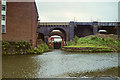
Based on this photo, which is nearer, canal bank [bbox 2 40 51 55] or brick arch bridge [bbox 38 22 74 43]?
canal bank [bbox 2 40 51 55]

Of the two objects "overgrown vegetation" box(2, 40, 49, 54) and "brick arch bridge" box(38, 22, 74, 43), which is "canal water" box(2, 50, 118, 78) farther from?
"brick arch bridge" box(38, 22, 74, 43)

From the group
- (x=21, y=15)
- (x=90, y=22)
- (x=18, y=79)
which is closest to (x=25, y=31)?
(x=21, y=15)

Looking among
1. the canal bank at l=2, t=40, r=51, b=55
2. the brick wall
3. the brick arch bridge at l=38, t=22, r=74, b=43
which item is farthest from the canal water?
the brick arch bridge at l=38, t=22, r=74, b=43

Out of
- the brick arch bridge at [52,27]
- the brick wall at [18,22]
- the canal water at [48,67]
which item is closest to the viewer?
the canal water at [48,67]

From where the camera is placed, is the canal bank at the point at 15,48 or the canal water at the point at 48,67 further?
the canal bank at the point at 15,48

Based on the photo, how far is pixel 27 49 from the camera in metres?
12.3

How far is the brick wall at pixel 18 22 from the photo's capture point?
13336 mm

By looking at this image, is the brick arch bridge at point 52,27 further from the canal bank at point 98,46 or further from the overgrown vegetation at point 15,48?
the overgrown vegetation at point 15,48

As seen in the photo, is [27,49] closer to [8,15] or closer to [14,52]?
[14,52]

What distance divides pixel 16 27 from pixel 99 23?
20.9 m

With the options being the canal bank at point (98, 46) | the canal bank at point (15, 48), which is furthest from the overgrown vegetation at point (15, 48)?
the canal bank at point (98, 46)

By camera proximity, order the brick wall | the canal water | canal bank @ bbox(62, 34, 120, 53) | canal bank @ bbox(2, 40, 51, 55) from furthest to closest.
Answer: canal bank @ bbox(62, 34, 120, 53)
the brick wall
canal bank @ bbox(2, 40, 51, 55)
the canal water

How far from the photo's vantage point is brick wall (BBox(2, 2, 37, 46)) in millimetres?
13336

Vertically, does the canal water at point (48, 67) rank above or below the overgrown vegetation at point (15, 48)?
below
